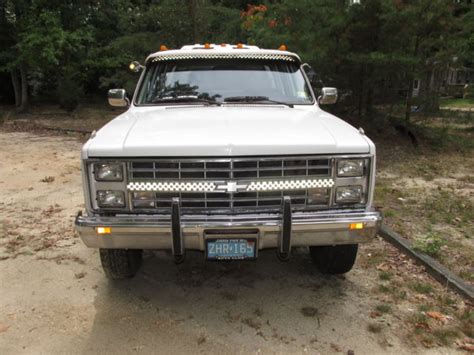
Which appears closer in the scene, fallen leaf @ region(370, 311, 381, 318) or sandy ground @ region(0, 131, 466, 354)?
sandy ground @ region(0, 131, 466, 354)

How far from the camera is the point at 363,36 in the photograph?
9.60m

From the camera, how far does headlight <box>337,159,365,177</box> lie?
3309 mm

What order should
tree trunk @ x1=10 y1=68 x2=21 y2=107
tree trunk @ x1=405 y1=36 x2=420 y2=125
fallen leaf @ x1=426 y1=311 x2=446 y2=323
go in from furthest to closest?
tree trunk @ x1=10 y1=68 x2=21 y2=107 → tree trunk @ x1=405 y1=36 x2=420 y2=125 → fallen leaf @ x1=426 y1=311 x2=446 y2=323

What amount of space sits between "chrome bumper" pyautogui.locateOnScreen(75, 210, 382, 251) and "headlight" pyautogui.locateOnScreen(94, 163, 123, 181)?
10.8 inches

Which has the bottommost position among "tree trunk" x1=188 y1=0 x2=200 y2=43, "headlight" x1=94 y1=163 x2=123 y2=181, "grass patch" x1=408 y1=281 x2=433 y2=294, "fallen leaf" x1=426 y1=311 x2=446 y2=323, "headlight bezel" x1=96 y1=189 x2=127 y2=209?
"grass patch" x1=408 y1=281 x2=433 y2=294

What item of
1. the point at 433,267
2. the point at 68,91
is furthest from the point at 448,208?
the point at 68,91

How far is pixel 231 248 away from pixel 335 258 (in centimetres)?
124

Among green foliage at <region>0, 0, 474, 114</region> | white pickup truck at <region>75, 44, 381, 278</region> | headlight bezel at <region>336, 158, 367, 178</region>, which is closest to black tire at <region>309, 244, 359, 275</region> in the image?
white pickup truck at <region>75, 44, 381, 278</region>

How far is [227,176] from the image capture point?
3244mm

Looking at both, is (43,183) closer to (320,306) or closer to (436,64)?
(320,306)

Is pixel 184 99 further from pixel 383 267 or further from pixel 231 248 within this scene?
pixel 383 267

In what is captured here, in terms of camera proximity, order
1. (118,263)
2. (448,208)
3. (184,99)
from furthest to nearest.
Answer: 1. (448,208)
2. (184,99)
3. (118,263)

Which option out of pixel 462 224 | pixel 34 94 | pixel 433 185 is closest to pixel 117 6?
pixel 34 94

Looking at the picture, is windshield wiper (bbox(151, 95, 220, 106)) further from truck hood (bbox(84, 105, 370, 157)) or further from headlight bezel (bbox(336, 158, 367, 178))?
headlight bezel (bbox(336, 158, 367, 178))
